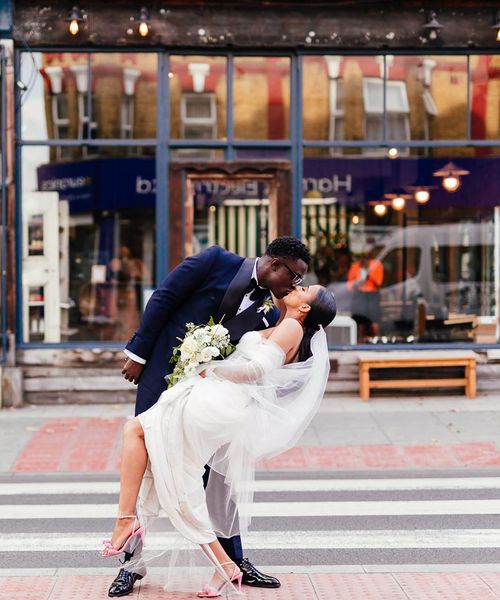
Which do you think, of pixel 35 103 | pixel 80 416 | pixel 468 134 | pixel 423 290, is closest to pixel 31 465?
pixel 80 416

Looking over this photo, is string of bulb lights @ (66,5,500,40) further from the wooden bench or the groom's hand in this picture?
the groom's hand

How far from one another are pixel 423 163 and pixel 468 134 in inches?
26.1

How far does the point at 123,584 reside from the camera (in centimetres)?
578

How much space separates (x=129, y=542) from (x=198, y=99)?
8.15 meters

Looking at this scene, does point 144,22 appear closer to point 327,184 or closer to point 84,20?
point 84,20

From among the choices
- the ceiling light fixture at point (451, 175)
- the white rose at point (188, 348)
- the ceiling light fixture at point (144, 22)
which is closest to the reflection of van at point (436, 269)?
the ceiling light fixture at point (451, 175)

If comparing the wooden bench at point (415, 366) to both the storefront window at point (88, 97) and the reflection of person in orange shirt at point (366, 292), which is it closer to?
the reflection of person in orange shirt at point (366, 292)

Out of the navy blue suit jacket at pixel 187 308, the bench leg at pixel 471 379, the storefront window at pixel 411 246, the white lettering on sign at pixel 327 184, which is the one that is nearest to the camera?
the navy blue suit jacket at pixel 187 308

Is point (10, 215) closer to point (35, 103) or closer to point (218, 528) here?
point (35, 103)

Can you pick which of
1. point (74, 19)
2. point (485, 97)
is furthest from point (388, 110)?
point (74, 19)

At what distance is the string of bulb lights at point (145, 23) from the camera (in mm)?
12578

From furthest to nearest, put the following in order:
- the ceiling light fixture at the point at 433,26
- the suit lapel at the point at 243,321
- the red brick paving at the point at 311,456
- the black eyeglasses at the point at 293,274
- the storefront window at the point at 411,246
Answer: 1. the storefront window at the point at 411,246
2. the ceiling light fixture at the point at 433,26
3. the red brick paving at the point at 311,456
4. the suit lapel at the point at 243,321
5. the black eyeglasses at the point at 293,274

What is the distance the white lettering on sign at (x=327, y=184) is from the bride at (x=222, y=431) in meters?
7.51

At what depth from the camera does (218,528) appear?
5.81 meters
